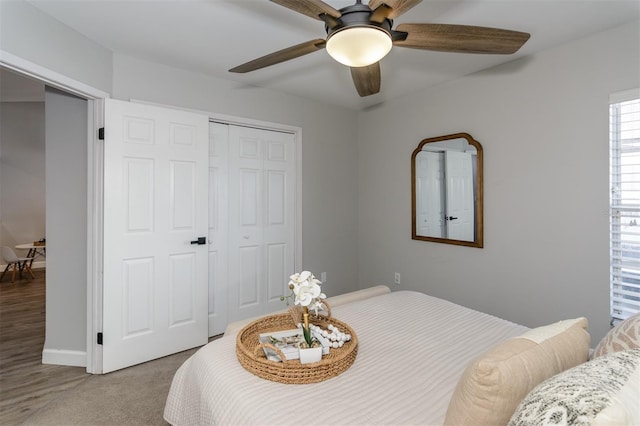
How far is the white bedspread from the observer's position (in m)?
1.01

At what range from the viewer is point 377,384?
1182 mm

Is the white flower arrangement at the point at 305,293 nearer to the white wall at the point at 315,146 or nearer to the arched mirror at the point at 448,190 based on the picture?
the arched mirror at the point at 448,190

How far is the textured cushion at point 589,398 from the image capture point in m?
0.59

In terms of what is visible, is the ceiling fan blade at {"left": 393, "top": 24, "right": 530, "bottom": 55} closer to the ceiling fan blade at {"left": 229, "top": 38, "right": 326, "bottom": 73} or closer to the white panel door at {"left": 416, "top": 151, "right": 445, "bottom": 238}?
the ceiling fan blade at {"left": 229, "top": 38, "right": 326, "bottom": 73}

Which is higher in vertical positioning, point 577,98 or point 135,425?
point 577,98

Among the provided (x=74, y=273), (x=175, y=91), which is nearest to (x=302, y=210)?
(x=175, y=91)

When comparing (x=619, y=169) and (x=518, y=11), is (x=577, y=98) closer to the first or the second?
(x=619, y=169)

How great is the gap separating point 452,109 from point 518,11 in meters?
1.16

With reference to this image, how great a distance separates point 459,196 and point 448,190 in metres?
0.13

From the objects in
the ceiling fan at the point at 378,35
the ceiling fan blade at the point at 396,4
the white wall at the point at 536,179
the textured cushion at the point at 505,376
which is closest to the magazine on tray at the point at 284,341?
the textured cushion at the point at 505,376

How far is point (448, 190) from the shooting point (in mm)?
3162

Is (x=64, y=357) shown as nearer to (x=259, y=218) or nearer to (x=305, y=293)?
(x=259, y=218)

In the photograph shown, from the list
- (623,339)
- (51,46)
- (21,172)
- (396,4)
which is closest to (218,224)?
(51,46)

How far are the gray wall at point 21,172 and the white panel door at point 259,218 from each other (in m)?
5.10
